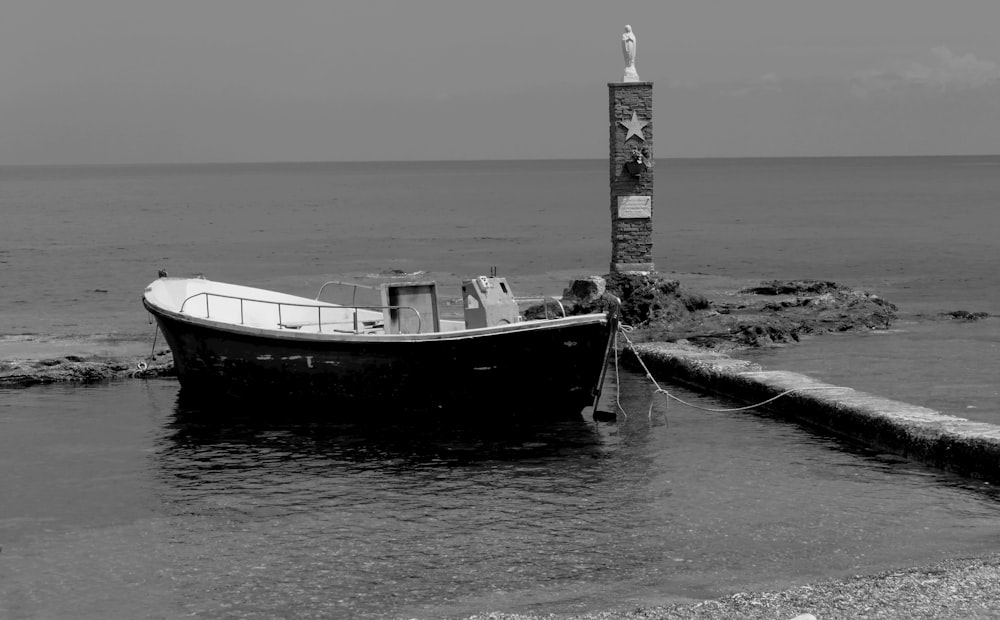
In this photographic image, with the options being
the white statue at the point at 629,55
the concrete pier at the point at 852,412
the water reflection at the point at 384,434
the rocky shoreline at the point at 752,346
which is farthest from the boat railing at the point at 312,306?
the white statue at the point at 629,55

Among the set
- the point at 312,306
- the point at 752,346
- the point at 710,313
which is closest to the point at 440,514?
the point at 312,306

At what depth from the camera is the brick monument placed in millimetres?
23406

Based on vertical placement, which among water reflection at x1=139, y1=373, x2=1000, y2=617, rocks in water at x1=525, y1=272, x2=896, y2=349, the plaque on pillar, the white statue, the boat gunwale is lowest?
water reflection at x1=139, y1=373, x2=1000, y2=617

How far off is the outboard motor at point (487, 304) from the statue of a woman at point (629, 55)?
8.48 m

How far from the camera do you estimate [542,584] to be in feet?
31.6

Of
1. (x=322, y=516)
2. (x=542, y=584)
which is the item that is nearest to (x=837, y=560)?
(x=542, y=584)

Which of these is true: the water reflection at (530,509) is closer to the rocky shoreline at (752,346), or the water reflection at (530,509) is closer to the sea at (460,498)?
the sea at (460,498)

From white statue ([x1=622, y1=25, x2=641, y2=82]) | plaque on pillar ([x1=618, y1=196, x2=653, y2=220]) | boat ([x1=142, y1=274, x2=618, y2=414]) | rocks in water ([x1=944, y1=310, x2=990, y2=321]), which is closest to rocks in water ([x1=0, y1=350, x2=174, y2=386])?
boat ([x1=142, y1=274, x2=618, y2=414])

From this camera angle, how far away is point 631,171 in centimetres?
2367

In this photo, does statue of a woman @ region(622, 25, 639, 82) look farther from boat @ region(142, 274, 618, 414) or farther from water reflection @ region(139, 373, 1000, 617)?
water reflection @ region(139, 373, 1000, 617)

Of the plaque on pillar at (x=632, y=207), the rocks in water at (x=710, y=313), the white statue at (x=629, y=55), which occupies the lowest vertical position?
the rocks in water at (x=710, y=313)

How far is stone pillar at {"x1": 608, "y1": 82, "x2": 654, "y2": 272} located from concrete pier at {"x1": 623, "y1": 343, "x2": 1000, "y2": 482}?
4.82 m

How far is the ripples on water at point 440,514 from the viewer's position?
9664mm

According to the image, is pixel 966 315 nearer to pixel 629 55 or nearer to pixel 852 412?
pixel 629 55
